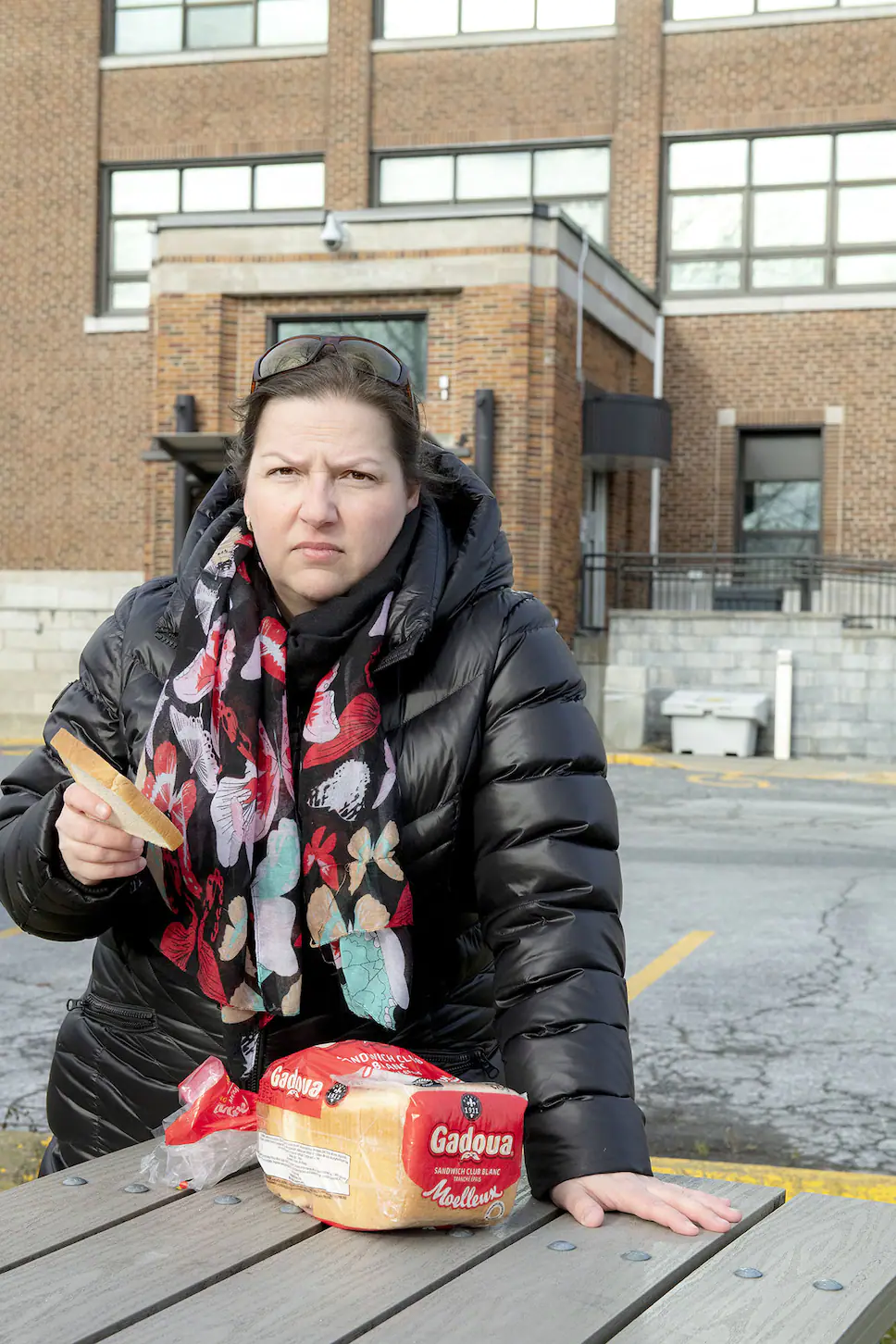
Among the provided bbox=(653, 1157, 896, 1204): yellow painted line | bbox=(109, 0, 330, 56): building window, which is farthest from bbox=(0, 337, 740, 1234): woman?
bbox=(109, 0, 330, 56): building window

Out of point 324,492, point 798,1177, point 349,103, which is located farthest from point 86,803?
point 349,103

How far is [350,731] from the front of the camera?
2.47 m

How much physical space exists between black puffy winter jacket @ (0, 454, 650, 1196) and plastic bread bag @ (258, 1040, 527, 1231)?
227mm

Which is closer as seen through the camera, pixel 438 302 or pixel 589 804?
pixel 589 804

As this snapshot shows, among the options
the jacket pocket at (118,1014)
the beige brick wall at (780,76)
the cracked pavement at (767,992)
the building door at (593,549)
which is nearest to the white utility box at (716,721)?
the building door at (593,549)

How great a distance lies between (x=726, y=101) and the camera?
23.7 meters

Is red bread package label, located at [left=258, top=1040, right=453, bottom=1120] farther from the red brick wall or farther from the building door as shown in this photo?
the red brick wall

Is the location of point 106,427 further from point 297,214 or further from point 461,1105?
point 461,1105

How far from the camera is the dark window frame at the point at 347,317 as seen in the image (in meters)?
20.2

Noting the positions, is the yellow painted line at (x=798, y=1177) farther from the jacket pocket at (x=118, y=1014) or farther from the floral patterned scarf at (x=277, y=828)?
the floral patterned scarf at (x=277, y=828)

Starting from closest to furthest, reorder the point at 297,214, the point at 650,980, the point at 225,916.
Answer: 1. the point at 225,916
2. the point at 650,980
3. the point at 297,214

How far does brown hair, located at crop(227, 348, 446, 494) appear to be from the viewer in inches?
101

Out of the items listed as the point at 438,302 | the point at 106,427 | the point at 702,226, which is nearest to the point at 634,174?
the point at 702,226

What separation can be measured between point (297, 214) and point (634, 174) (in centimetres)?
657
